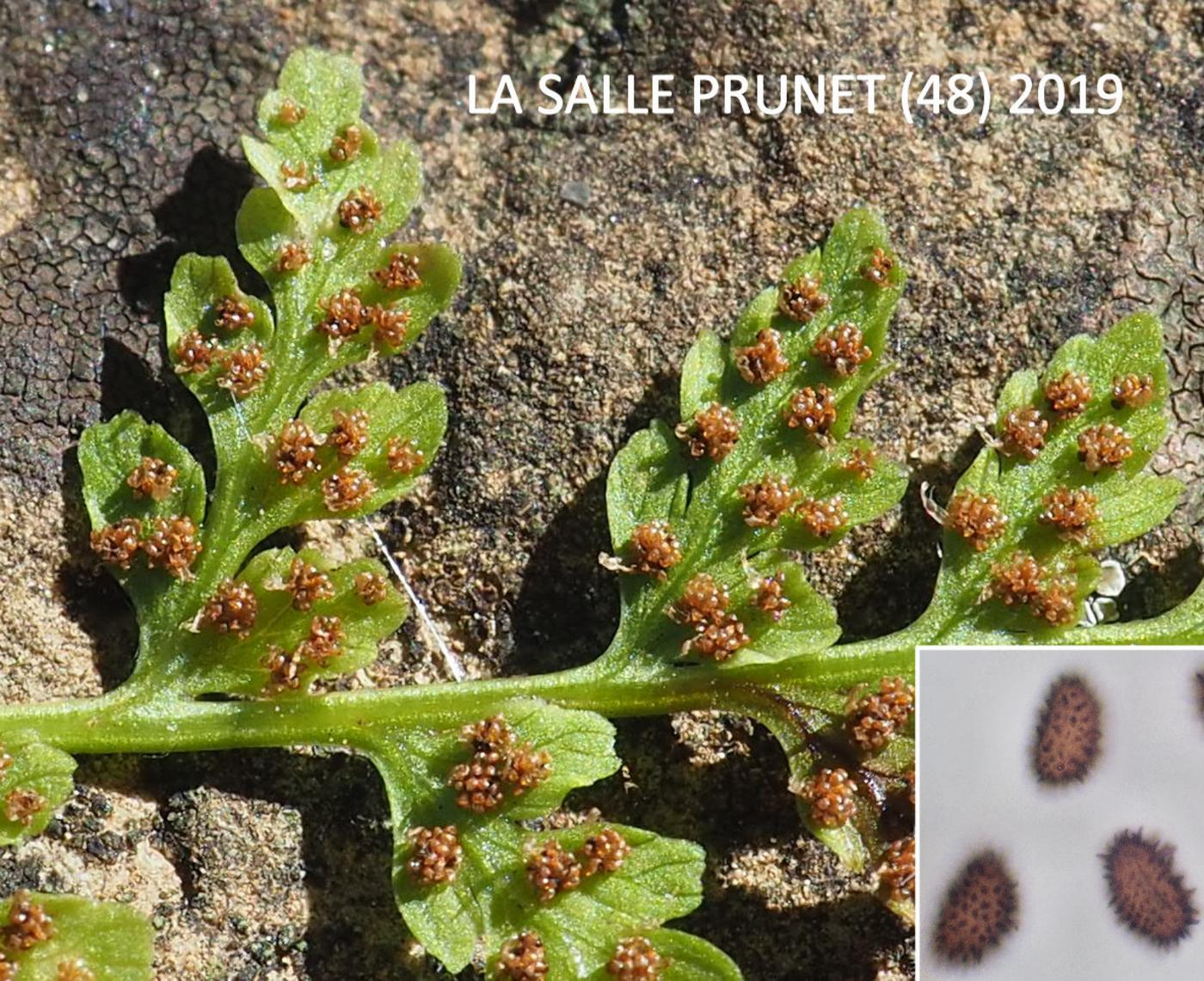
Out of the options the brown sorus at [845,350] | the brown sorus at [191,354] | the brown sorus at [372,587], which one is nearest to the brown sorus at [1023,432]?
the brown sorus at [845,350]

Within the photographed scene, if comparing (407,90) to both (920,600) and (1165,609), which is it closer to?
(920,600)

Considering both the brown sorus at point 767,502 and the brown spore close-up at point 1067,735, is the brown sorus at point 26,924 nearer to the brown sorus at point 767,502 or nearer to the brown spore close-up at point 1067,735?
the brown sorus at point 767,502

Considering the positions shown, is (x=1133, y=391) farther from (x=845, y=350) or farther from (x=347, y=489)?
(x=347, y=489)

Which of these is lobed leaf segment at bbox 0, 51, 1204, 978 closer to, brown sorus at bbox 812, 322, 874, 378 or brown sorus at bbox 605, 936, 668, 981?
brown sorus at bbox 812, 322, 874, 378

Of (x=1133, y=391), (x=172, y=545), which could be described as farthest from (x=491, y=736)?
(x=1133, y=391)

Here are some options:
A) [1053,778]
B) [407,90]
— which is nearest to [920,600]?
[1053,778]

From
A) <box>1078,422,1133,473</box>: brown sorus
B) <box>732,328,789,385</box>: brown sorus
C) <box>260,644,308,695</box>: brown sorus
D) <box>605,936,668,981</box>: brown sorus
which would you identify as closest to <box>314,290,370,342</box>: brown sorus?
<box>260,644,308,695</box>: brown sorus
